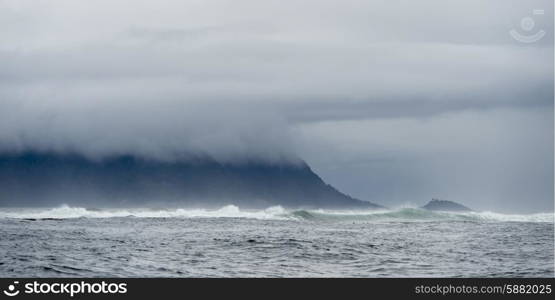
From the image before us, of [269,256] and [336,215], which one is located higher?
[336,215]

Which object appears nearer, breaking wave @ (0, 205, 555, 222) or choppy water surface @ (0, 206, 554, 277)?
choppy water surface @ (0, 206, 554, 277)

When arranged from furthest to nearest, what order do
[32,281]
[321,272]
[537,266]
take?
[537,266] → [321,272] → [32,281]

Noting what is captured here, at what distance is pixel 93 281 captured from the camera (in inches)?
694

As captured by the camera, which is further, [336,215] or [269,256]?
[336,215]

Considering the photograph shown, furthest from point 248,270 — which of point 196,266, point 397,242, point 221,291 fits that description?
point 397,242

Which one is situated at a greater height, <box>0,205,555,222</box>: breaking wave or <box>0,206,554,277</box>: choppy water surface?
<box>0,205,555,222</box>: breaking wave

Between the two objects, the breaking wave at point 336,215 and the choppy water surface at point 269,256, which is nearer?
the choppy water surface at point 269,256

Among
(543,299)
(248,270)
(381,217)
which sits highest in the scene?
(381,217)

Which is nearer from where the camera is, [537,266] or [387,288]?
[387,288]

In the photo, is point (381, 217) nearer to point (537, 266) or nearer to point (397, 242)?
point (397, 242)

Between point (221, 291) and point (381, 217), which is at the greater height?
point (381, 217)

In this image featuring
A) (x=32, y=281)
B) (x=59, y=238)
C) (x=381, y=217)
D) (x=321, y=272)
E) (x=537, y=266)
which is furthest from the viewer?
(x=381, y=217)

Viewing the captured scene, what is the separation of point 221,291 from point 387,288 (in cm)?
391

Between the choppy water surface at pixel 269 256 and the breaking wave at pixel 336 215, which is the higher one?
the breaking wave at pixel 336 215
